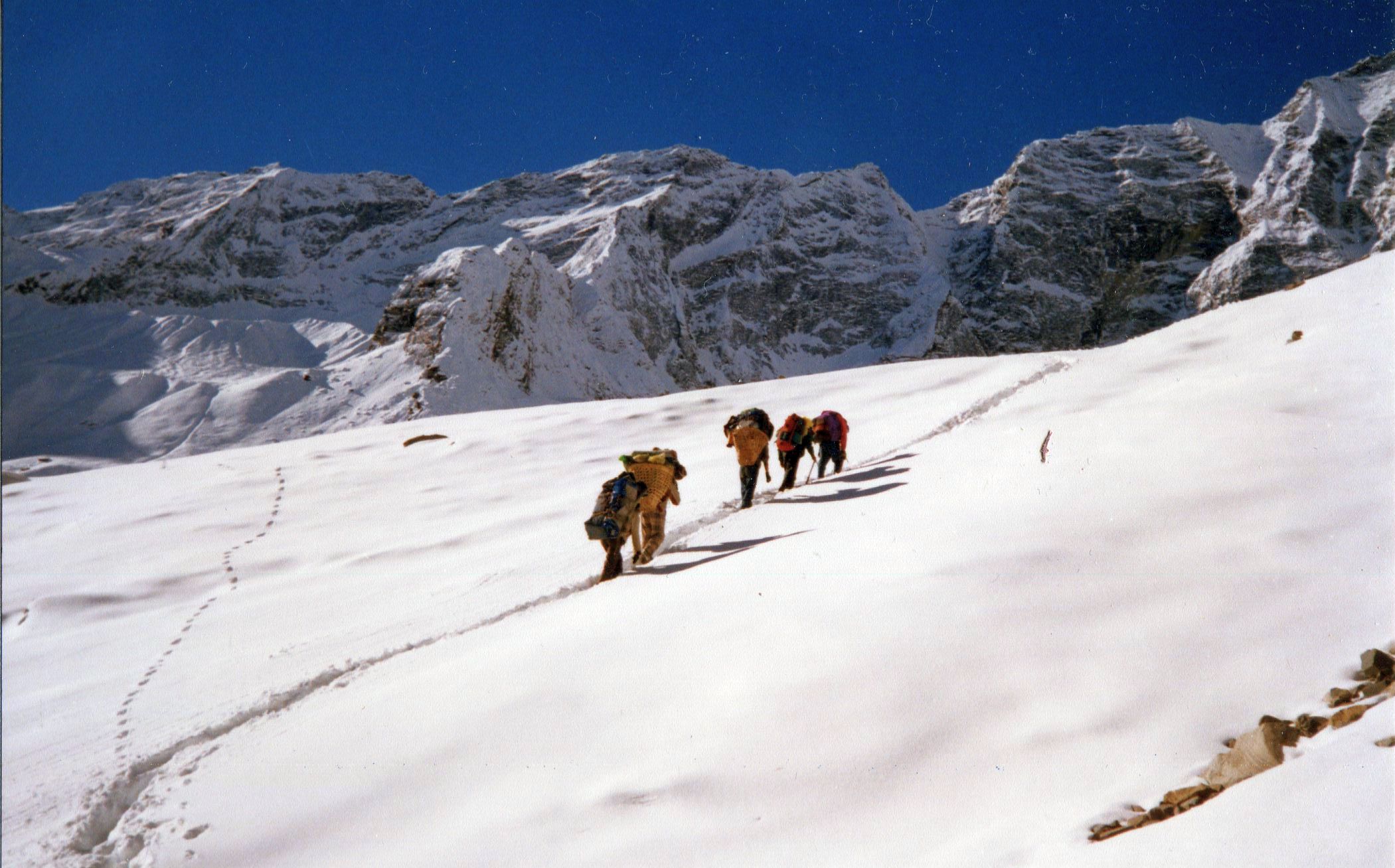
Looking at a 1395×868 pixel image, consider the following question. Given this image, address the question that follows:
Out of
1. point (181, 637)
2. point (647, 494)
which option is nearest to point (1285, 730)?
point (647, 494)

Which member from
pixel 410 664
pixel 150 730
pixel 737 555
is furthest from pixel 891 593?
pixel 150 730

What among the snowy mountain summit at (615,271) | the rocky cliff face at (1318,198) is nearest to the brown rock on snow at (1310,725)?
the snowy mountain summit at (615,271)

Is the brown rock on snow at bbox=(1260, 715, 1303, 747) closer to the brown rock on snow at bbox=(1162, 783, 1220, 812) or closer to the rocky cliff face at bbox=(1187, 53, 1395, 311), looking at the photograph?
the brown rock on snow at bbox=(1162, 783, 1220, 812)

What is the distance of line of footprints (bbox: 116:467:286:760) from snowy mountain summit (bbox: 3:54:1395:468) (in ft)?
129

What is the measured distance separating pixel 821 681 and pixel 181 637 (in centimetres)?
681

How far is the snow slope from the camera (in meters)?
2.93

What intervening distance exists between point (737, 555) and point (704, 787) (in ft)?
11.7

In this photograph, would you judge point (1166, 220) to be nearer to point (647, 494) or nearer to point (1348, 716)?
point (647, 494)

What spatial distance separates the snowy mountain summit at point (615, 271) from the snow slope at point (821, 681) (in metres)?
47.0

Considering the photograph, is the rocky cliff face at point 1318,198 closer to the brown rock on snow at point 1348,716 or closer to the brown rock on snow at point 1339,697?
the brown rock on snow at point 1339,697

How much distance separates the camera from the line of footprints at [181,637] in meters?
5.12

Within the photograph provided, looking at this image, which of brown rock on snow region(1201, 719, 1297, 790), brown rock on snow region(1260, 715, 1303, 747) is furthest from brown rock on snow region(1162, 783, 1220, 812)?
brown rock on snow region(1260, 715, 1303, 747)

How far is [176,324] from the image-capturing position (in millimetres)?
68938

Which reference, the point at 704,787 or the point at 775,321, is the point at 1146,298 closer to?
the point at 775,321
